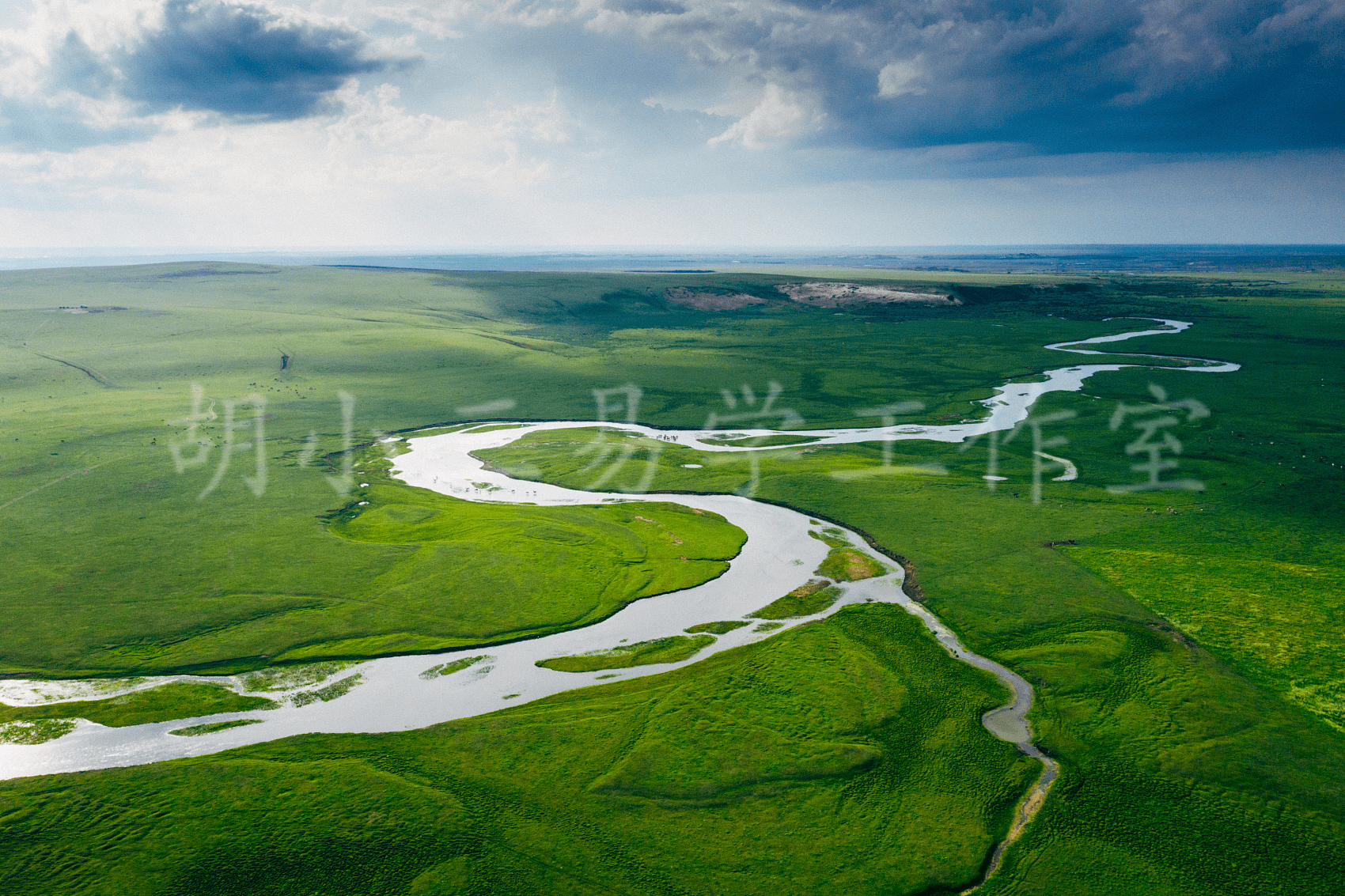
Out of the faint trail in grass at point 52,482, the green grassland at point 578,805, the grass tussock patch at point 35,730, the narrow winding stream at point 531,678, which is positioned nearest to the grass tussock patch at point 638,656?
the narrow winding stream at point 531,678

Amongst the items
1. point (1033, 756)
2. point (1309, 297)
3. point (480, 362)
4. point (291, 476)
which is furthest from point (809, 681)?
point (1309, 297)

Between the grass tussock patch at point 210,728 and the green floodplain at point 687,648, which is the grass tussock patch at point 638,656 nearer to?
the green floodplain at point 687,648

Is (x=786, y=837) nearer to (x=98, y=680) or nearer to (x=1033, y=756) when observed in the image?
(x=1033, y=756)

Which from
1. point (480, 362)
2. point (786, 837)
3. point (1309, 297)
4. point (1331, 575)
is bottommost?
point (786, 837)

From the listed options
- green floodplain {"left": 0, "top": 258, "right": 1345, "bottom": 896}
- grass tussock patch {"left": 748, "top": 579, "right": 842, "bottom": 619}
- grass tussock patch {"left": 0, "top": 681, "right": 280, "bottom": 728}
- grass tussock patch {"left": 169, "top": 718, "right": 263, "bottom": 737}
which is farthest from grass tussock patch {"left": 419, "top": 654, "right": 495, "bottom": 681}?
grass tussock patch {"left": 748, "top": 579, "right": 842, "bottom": 619}

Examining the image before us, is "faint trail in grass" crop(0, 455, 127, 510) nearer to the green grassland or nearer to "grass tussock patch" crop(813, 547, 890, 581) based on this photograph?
the green grassland

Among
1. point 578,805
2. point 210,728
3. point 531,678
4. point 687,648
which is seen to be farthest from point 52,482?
point 578,805

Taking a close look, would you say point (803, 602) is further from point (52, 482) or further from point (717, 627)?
point (52, 482)
